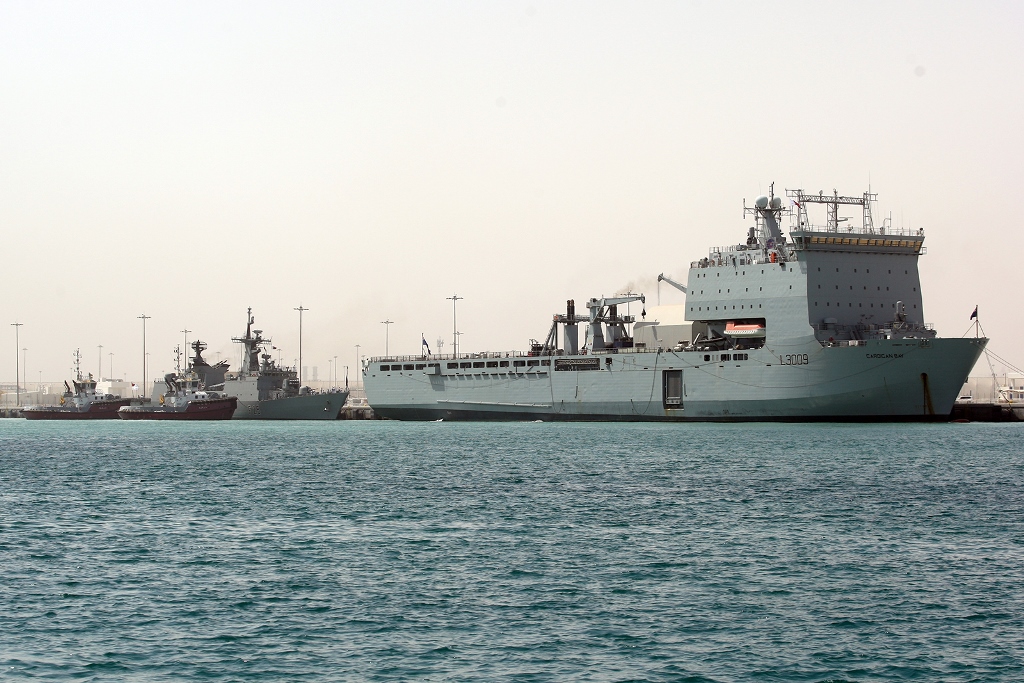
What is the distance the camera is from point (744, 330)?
222ft

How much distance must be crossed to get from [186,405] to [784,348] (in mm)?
60140

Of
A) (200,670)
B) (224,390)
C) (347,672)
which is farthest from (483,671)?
(224,390)

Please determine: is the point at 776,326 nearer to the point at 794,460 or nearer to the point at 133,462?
the point at 794,460

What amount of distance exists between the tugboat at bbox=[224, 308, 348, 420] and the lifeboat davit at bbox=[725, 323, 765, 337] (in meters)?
43.5

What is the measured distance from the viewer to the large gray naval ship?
62969 mm

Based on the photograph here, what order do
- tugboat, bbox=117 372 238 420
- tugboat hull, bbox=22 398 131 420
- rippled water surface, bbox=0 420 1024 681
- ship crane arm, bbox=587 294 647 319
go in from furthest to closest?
tugboat hull, bbox=22 398 131 420
tugboat, bbox=117 372 238 420
ship crane arm, bbox=587 294 647 319
rippled water surface, bbox=0 420 1024 681

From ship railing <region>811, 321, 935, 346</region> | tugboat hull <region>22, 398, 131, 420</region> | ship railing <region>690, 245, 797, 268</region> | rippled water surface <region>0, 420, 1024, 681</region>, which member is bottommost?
rippled water surface <region>0, 420, 1024, 681</region>

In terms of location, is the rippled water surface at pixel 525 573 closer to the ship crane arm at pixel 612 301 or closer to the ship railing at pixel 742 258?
the ship railing at pixel 742 258

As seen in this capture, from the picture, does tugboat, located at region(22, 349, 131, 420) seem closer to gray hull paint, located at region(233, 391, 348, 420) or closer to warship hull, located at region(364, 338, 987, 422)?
gray hull paint, located at region(233, 391, 348, 420)

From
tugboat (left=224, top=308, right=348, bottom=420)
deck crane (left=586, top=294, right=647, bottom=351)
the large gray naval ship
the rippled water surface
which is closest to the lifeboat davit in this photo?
the large gray naval ship

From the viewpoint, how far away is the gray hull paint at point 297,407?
102 meters

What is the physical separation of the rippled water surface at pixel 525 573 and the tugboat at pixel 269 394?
5872cm

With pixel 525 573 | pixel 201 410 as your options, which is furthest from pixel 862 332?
pixel 201 410

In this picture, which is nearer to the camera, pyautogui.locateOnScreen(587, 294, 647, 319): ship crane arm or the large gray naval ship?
the large gray naval ship
